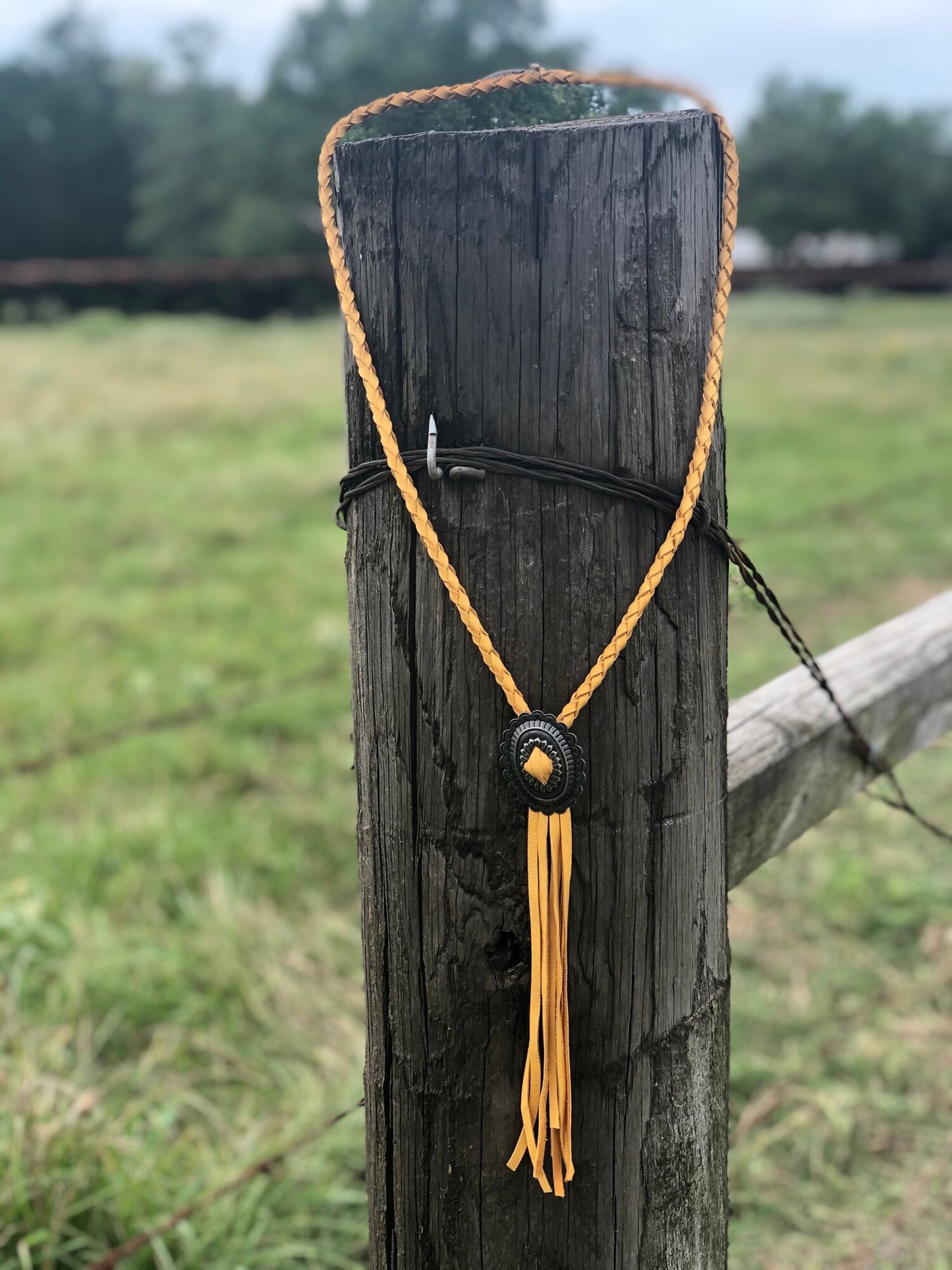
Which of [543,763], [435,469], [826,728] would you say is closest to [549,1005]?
[543,763]

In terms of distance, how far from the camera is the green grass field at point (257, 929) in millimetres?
2143

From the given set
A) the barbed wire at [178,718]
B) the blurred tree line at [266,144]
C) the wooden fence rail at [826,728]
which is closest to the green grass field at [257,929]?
the barbed wire at [178,718]

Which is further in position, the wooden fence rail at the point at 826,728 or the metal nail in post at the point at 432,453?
the wooden fence rail at the point at 826,728

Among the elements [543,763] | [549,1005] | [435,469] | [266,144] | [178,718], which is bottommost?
[178,718]

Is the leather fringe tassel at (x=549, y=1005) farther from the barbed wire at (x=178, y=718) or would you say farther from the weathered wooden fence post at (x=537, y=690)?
the barbed wire at (x=178, y=718)

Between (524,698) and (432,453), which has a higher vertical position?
(432,453)

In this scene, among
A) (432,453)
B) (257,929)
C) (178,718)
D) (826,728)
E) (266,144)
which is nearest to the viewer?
(432,453)

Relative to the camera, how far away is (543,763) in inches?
38.5

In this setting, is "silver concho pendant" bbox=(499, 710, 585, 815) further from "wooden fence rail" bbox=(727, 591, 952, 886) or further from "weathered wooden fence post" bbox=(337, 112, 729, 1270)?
"wooden fence rail" bbox=(727, 591, 952, 886)

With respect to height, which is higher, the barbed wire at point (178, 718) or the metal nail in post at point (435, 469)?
the metal nail in post at point (435, 469)

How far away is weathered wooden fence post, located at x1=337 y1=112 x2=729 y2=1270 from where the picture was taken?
938 mm

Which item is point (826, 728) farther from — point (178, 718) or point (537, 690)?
point (178, 718)

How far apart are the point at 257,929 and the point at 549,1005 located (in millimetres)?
2247

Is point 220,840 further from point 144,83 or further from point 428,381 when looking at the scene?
point 144,83
